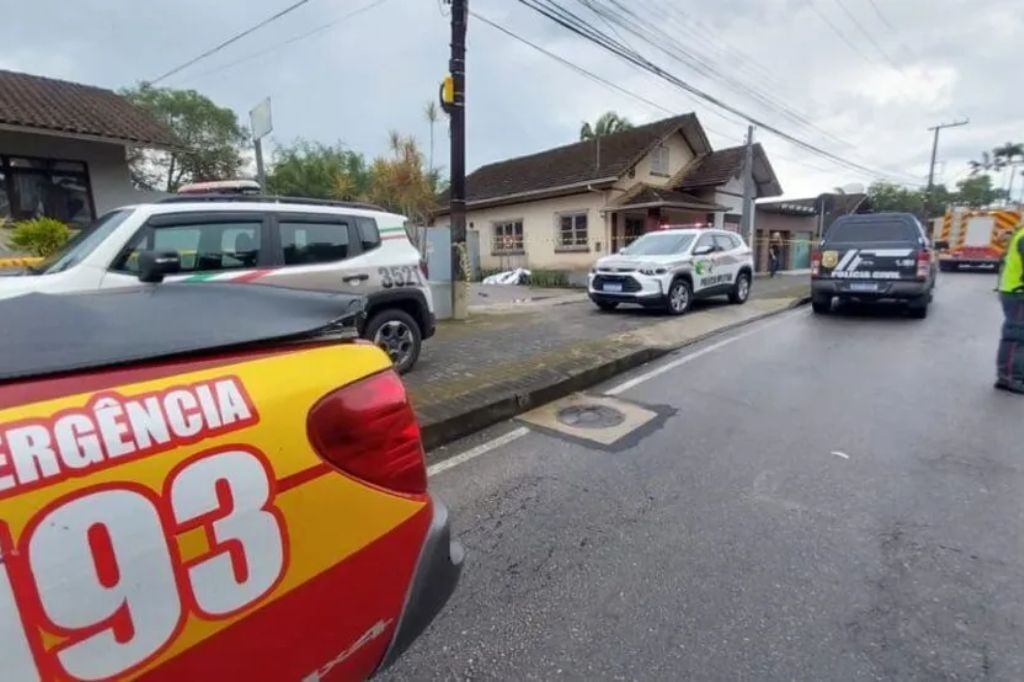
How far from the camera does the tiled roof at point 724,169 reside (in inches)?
845

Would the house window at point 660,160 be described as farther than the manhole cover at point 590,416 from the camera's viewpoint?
Yes

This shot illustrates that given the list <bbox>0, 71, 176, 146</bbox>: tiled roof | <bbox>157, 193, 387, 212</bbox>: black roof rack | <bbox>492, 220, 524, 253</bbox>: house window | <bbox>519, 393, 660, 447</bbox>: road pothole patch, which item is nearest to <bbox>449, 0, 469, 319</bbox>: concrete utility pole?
<bbox>157, 193, 387, 212</bbox>: black roof rack

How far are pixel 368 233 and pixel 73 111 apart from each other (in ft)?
39.5

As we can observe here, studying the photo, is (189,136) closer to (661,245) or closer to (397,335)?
(661,245)

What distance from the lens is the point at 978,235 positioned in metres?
23.8

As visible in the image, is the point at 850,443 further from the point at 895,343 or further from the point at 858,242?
the point at 858,242

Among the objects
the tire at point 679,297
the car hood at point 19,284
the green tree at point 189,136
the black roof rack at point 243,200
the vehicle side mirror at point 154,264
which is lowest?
the tire at point 679,297

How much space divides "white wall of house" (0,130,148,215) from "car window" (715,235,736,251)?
42.6 ft

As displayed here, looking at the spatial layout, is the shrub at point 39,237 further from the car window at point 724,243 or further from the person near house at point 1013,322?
the person near house at point 1013,322

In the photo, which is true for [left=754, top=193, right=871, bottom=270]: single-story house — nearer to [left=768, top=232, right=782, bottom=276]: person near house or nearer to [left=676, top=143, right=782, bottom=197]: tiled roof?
[left=768, top=232, right=782, bottom=276]: person near house

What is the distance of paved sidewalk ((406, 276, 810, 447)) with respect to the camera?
4773 mm

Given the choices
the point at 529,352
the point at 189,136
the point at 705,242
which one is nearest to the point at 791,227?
the point at 705,242

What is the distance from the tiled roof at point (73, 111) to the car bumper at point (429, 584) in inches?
570

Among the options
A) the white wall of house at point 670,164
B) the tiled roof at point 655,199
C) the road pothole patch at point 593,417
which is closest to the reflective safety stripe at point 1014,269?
the road pothole patch at point 593,417
